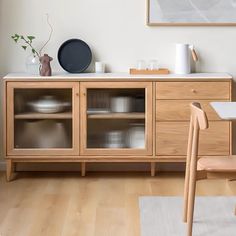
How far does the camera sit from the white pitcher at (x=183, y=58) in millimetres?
4523

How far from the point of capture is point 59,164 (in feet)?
15.6

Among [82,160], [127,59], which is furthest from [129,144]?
[127,59]

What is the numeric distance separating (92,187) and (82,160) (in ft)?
0.85

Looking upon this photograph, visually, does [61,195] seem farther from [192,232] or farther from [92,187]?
[192,232]

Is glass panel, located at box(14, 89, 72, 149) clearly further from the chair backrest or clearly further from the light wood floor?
the chair backrest

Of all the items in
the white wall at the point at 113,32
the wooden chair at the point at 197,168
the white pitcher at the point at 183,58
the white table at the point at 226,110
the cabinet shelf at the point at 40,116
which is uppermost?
the white wall at the point at 113,32

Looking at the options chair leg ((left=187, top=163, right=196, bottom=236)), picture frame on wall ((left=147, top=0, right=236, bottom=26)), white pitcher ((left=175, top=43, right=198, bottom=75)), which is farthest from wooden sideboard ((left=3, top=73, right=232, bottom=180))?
chair leg ((left=187, top=163, right=196, bottom=236))

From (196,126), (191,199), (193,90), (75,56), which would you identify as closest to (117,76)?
Answer: (75,56)

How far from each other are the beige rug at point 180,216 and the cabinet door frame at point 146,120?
539 millimetres

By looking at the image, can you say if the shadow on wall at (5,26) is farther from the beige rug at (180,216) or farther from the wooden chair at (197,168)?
the wooden chair at (197,168)

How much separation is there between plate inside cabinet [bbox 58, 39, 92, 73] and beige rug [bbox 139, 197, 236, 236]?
1.21 m

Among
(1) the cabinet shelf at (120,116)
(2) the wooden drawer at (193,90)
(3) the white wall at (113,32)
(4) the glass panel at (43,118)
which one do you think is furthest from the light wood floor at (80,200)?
(3) the white wall at (113,32)

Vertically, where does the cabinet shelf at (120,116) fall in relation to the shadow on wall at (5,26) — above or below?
below

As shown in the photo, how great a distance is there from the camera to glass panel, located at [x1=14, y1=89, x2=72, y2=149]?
4.42 m
